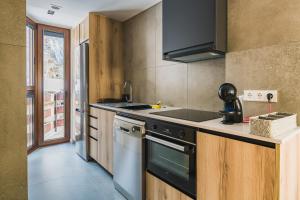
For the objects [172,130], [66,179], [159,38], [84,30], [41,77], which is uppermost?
[84,30]

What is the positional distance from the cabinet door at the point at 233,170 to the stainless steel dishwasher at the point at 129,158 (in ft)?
2.22

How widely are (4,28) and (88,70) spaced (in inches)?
86.3

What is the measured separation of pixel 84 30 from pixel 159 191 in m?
2.92

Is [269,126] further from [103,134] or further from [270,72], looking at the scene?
[103,134]

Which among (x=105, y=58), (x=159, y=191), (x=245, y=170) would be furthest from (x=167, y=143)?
(x=105, y=58)

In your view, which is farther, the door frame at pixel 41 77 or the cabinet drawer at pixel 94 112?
the door frame at pixel 41 77

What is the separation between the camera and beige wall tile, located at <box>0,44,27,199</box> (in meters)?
1.04

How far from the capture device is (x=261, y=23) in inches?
58.8

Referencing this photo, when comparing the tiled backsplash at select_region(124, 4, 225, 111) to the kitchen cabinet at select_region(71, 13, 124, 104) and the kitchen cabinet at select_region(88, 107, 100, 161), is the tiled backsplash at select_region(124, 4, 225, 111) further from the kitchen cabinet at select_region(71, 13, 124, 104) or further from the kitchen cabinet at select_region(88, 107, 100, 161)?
the kitchen cabinet at select_region(88, 107, 100, 161)

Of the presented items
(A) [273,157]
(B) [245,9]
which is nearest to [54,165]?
(A) [273,157]

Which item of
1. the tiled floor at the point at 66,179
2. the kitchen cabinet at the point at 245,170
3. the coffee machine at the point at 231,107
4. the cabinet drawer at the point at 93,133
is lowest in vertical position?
the tiled floor at the point at 66,179

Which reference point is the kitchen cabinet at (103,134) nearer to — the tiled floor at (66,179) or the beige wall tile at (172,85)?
the tiled floor at (66,179)

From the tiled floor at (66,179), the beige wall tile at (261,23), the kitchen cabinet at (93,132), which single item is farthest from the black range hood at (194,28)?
the tiled floor at (66,179)

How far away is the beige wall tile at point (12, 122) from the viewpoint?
1.04 m
